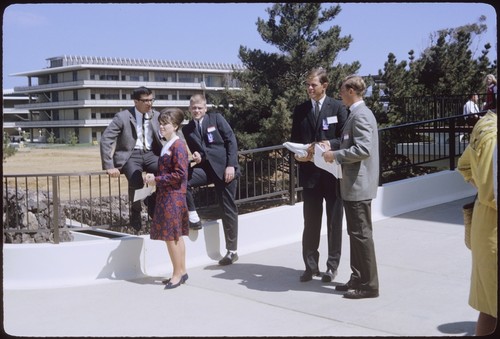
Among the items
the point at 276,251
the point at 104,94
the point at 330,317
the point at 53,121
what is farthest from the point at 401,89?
the point at 53,121

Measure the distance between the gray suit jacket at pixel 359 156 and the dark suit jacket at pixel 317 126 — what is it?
0.60 meters

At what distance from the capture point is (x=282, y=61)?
26609mm

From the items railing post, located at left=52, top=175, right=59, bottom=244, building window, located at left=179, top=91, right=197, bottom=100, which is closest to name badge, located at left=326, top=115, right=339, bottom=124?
railing post, located at left=52, top=175, right=59, bottom=244

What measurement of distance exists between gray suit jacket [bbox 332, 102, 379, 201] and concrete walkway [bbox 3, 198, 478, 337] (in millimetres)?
905

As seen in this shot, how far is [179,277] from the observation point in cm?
550

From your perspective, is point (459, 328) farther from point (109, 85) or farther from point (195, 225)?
point (109, 85)

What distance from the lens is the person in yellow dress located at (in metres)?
3.07

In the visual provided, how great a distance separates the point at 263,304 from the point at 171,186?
4.49 feet

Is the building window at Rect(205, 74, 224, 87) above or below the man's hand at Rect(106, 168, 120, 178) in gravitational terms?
above

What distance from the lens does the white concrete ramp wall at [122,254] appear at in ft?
18.4

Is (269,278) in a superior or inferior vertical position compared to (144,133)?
inferior

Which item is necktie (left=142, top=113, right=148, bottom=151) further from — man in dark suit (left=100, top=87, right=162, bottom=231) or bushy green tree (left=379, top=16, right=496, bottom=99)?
bushy green tree (left=379, top=16, right=496, bottom=99)

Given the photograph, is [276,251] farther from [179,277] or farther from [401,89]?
[401,89]

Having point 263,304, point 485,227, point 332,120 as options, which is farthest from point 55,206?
point 485,227
